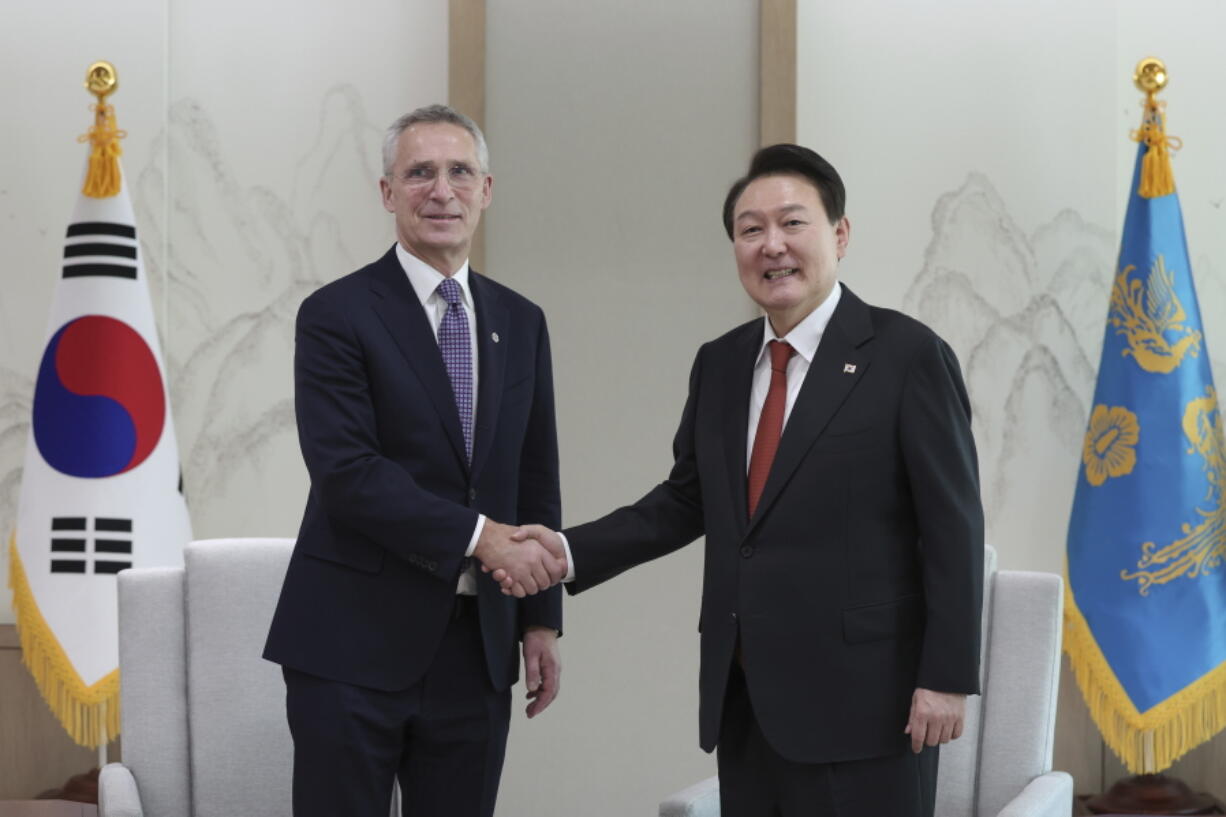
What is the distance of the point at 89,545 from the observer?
353 centimetres

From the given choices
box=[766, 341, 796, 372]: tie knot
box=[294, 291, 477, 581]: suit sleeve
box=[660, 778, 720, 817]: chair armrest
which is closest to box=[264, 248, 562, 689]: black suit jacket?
box=[294, 291, 477, 581]: suit sleeve

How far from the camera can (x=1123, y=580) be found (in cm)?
355

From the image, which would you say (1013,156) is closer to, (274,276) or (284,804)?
Answer: (274,276)

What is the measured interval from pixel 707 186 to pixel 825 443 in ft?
6.56

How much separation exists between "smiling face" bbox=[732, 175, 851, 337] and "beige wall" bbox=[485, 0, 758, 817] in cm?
172

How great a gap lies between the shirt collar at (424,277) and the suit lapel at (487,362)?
20 mm

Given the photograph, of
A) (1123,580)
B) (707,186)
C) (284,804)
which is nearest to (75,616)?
(284,804)

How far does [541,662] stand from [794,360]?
735mm

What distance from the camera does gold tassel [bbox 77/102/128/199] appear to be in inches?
141

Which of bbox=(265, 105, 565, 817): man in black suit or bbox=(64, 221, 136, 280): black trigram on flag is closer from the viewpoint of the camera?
bbox=(265, 105, 565, 817): man in black suit

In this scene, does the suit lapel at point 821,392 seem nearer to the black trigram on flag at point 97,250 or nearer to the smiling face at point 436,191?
the smiling face at point 436,191

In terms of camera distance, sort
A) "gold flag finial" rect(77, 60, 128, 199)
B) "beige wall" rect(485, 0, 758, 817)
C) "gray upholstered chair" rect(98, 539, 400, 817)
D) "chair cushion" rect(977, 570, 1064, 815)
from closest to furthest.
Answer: "chair cushion" rect(977, 570, 1064, 815)
"gray upholstered chair" rect(98, 539, 400, 817)
"gold flag finial" rect(77, 60, 128, 199)
"beige wall" rect(485, 0, 758, 817)

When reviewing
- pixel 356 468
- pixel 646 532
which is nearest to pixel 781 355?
pixel 646 532

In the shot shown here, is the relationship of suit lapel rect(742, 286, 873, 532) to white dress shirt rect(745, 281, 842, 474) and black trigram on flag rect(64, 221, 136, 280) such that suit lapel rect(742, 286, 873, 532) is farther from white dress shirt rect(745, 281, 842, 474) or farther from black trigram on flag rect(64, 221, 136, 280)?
black trigram on flag rect(64, 221, 136, 280)
